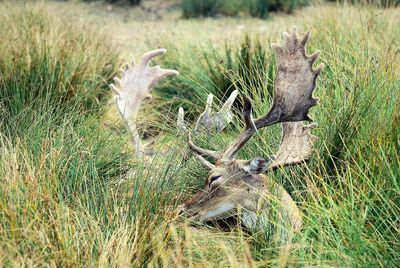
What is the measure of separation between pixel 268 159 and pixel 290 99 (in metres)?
0.38

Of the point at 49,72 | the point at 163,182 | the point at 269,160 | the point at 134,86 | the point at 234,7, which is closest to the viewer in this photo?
the point at 269,160

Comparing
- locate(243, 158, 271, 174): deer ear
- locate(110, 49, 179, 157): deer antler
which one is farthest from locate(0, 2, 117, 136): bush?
locate(243, 158, 271, 174): deer ear

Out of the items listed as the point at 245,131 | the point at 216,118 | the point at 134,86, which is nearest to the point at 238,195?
the point at 245,131

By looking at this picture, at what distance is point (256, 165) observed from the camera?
3805 millimetres

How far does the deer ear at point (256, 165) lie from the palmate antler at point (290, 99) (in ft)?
0.52

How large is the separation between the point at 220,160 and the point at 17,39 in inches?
132

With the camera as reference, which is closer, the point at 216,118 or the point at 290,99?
the point at 290,99

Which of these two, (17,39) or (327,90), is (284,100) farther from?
(17,39)

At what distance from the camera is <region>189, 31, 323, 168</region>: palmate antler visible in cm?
396

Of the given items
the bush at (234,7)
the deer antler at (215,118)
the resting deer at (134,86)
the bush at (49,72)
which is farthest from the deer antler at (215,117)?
the bush at (234,7)

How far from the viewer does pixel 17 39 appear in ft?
22.0

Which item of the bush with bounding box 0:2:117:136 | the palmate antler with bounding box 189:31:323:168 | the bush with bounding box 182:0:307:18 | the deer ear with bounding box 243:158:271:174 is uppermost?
the palmate antler with bounding box 189:31:323:168

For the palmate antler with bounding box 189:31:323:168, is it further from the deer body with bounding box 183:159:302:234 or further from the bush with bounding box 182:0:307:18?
the bush with bounding box 182:0:307:18

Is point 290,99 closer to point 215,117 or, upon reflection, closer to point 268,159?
point 268,159
